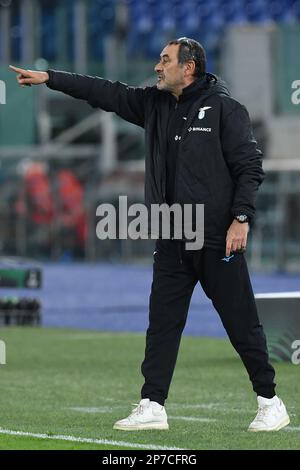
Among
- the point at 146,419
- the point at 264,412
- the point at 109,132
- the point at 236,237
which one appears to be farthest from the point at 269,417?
the point at 109,132

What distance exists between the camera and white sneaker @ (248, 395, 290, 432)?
7.02 meters

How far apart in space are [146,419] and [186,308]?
0.59 meters

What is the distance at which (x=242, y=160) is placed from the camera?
6.91 m

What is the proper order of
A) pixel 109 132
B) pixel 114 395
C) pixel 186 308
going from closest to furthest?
pixel 186 308, pixel 114 395, pixel 109 132

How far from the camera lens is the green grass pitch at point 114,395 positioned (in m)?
6.75

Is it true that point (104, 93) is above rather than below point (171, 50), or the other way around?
below

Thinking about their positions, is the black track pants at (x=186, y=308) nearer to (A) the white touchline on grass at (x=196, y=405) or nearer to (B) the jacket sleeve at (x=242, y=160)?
(B) the jacket sleeve at (x=242, y=160)

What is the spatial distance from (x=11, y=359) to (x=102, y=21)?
3063 cm

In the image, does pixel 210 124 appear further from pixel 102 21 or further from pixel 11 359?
pixel 102 21

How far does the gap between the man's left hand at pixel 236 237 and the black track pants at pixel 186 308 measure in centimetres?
14

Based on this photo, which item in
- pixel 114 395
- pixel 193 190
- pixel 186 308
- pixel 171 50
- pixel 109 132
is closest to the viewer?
pixel 193 190

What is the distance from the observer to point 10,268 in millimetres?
17250

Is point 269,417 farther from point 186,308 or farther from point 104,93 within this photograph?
point 104,93
